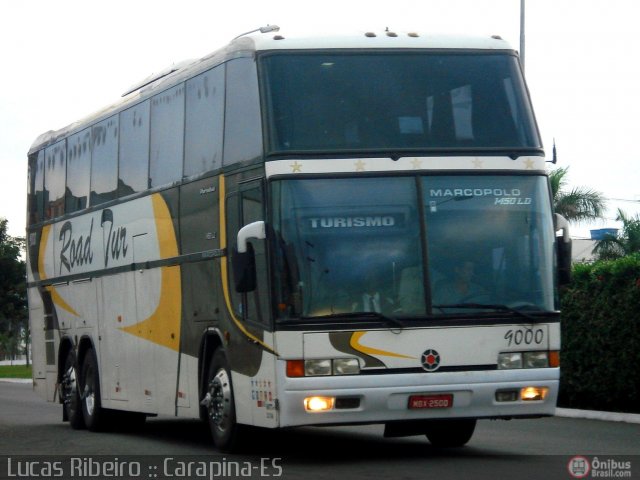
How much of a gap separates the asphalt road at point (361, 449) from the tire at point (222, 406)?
194 millimetres

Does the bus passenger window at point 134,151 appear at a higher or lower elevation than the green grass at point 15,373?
→ higher

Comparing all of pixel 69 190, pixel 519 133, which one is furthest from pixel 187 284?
pixel 69 190

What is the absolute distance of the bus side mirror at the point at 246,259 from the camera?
42.3 ft

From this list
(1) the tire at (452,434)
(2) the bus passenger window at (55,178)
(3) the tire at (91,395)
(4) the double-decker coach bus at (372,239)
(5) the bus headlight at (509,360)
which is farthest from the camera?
(2) the bus passenger window at (55,178)

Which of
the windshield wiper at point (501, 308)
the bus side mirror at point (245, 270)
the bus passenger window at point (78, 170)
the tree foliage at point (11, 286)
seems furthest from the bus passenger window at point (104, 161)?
the tree foliage at point (11, 286)

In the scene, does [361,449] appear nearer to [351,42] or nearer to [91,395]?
[351,42]

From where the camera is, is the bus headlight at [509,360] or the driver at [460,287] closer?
the driver at [460,287]

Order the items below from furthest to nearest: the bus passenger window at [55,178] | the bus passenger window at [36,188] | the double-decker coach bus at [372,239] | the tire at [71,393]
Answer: the bus passenger window at [36,188]
the bus passenger window at [55,178]
the tire at [71,393]
the double-decker coach bus at [372,239]

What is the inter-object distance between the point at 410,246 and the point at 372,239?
354mm

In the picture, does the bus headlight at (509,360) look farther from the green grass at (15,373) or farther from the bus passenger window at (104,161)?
the green grass at (15,373)

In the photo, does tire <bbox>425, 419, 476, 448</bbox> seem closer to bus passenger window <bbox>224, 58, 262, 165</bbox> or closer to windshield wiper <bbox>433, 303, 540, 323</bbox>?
windshield wiper <bbox>433, 303, 540, 323</bbox>

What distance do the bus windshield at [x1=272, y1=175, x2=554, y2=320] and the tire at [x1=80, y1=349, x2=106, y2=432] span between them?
729 centimetres

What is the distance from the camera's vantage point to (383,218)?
13.0m

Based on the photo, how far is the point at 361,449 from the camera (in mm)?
15219
